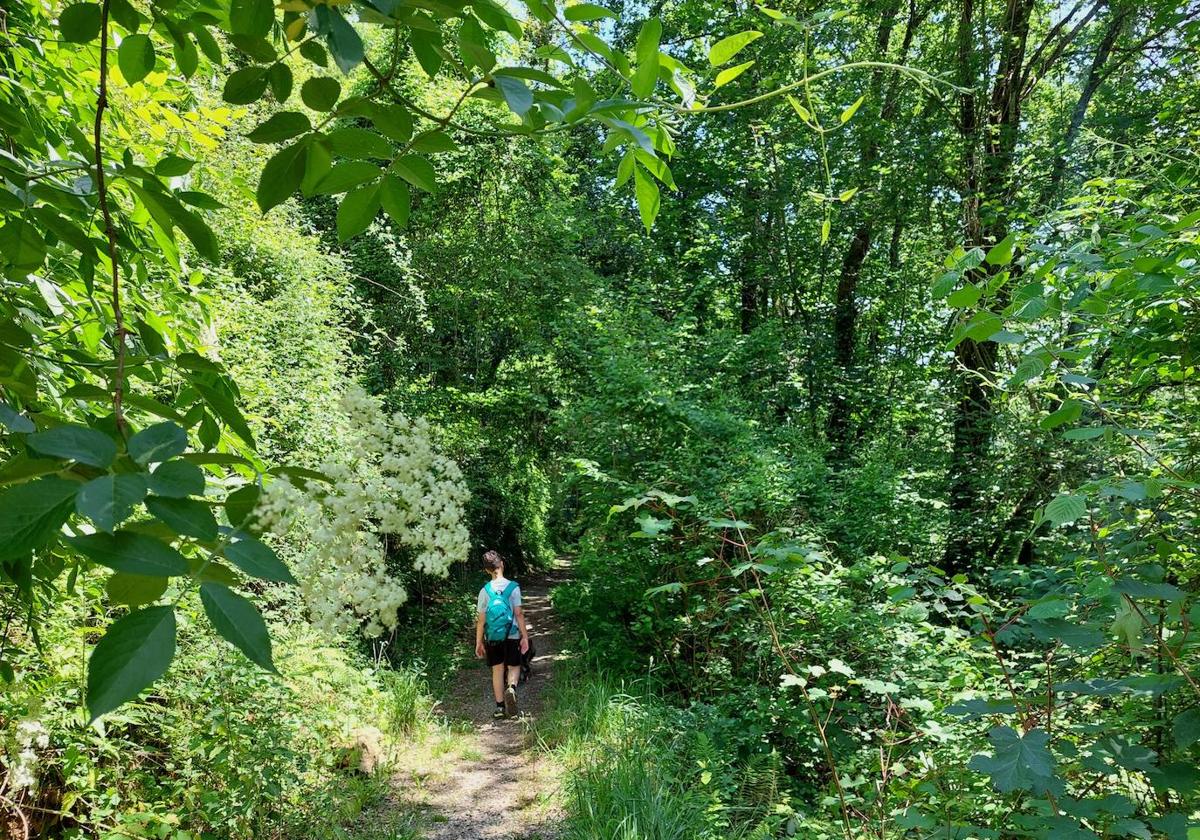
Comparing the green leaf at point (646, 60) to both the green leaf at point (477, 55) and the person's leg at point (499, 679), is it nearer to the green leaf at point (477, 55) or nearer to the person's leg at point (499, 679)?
the green leaf at point (477, 55)

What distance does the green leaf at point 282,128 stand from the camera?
0.72 metres

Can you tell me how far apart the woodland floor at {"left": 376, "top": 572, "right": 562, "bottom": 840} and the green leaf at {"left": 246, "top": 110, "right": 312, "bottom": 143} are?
13.9ft

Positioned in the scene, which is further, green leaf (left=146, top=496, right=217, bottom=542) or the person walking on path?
the person walking on path

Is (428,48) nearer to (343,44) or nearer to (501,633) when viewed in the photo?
(343,44)

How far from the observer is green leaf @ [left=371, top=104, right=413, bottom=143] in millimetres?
767

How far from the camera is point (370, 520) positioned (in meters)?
6.95

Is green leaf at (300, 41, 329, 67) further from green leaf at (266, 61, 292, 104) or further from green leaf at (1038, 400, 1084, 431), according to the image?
green leaf at (1038, 400, 1084, 431)

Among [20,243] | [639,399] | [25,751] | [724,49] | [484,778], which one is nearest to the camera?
[724,49]

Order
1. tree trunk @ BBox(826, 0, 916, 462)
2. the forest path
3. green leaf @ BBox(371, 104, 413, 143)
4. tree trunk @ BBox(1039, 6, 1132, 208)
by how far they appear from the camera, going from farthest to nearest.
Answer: tree trunk @ BBox(826, 0, 916, 462) < tree trunk @ BBox(1039, 6, 1132, 208) < the forest path < green leaf @ BBox(371, 104, 413, 143)

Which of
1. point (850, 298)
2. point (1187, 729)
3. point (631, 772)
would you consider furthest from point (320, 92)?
point (850, 298)

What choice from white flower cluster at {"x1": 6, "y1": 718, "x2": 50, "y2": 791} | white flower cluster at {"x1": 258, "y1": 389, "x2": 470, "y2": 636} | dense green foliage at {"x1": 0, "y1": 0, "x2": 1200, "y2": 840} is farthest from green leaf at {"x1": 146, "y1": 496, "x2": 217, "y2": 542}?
white flower cluster at {"x1": 258, "y1": 389, "x2": 470, "y2": 636}

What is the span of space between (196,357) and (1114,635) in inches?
79.1

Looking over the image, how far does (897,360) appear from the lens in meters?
9.96

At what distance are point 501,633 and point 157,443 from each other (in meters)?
6.22
